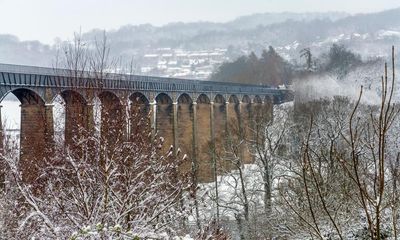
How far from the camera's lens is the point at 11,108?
67.6m

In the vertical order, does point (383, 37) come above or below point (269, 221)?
above

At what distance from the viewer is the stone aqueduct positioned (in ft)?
62.3

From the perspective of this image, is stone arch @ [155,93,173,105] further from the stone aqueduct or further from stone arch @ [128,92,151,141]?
stone arch @ [128,92,151,141]

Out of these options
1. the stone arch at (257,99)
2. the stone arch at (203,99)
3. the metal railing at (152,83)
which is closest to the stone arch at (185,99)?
the metal railing at (152,83)

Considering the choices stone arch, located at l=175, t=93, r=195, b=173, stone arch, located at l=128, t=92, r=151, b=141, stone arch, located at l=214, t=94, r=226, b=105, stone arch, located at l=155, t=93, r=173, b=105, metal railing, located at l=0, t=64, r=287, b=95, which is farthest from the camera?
stone arch, located at l=214, t=94, r=226, b=105

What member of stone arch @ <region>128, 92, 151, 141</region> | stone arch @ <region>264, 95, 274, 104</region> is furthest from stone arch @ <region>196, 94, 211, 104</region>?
stone arch @ <region>128, 92, 151, 141</region>

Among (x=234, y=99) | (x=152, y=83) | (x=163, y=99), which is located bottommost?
(x=234, y=99)

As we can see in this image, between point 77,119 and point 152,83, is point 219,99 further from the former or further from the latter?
point 77,119

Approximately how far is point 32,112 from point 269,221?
1430 cm

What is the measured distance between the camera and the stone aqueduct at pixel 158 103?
19.0 meters

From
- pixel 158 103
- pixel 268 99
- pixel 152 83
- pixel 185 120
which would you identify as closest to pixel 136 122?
pixel 152 83

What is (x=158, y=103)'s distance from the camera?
4034 cm

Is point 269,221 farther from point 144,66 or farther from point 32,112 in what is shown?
point 144,66

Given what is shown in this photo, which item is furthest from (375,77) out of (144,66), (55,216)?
(144,66)
